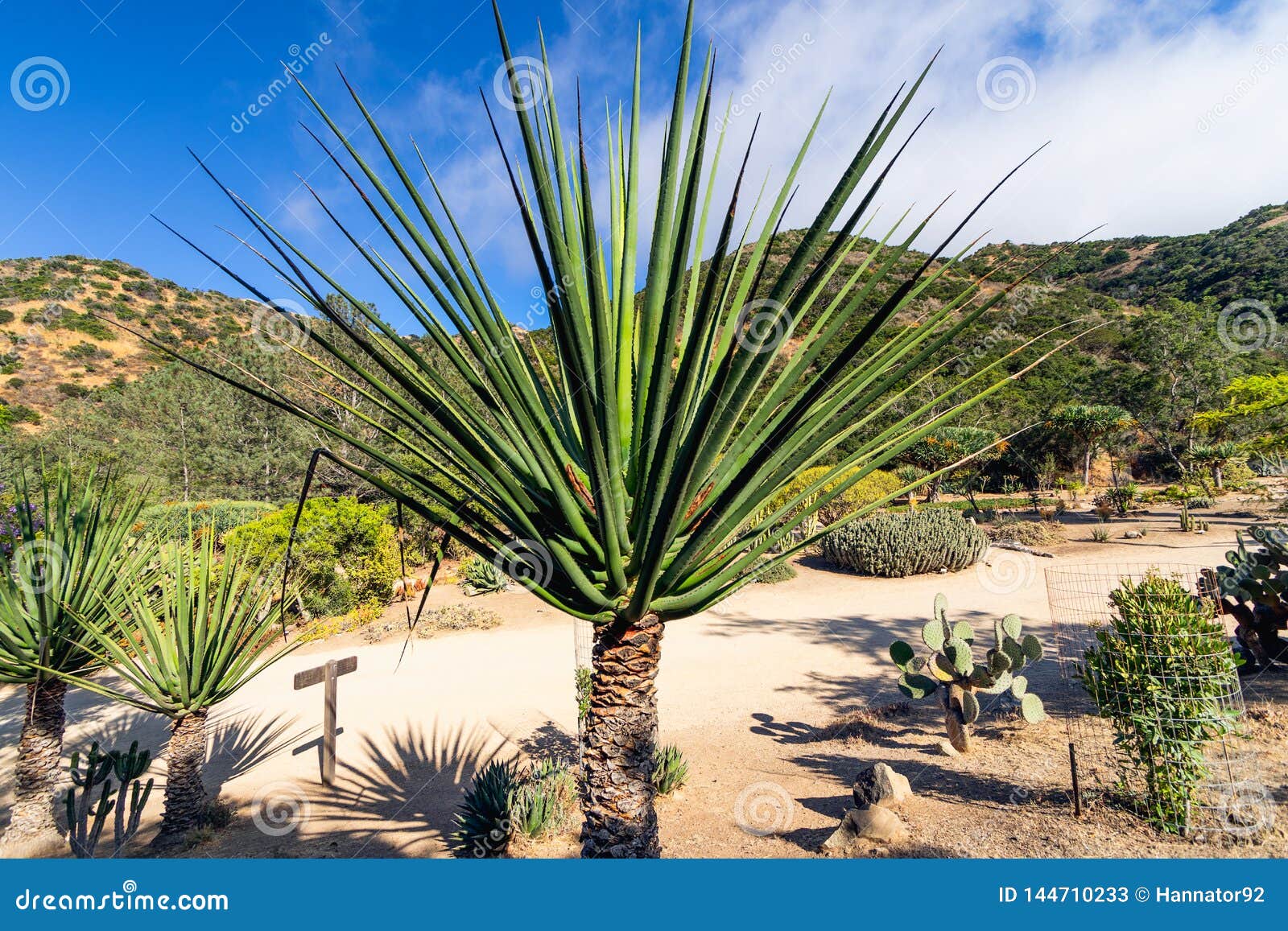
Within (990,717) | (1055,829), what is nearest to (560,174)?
(1055,829)

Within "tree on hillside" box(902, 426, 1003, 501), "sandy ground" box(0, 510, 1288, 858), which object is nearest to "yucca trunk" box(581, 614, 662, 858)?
"sandy ground" box(0, 510, 1288, 858)

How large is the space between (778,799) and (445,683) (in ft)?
16.2

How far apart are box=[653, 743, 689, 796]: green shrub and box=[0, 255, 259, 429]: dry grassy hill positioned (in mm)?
40517

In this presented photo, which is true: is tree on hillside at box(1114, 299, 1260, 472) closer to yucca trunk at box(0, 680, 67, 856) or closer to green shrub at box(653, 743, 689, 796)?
green shrub at box(653, 743, 689, 796)

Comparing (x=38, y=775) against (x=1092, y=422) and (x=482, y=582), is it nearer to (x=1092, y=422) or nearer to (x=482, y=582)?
(x=482, y=582)

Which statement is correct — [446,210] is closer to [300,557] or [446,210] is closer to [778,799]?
[778,799]

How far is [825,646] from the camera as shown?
8398 mm

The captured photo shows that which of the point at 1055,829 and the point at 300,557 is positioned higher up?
the point at 300,557

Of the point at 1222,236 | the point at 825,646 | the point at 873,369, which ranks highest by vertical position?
the point at 1222,236

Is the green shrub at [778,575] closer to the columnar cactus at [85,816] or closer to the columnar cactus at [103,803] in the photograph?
the columnar cactus at [103,803]

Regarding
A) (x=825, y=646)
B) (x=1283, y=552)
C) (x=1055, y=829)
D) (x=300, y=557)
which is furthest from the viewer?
(x=300, y=557)

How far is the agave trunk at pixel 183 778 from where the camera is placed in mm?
4250

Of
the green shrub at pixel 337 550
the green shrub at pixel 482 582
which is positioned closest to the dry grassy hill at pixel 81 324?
the green shrub at pixel 337 550

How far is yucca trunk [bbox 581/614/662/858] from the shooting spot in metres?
1.80
